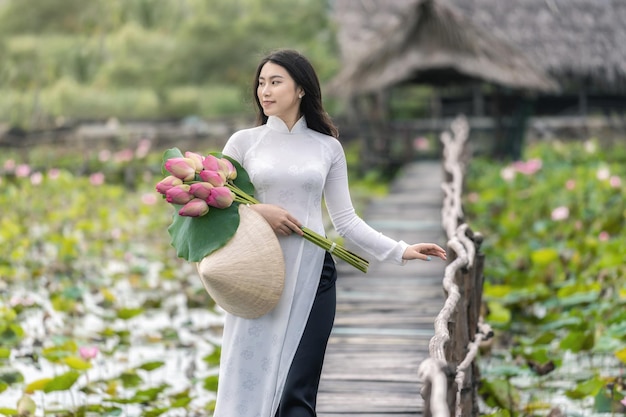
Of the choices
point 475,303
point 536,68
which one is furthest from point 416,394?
point 536,68

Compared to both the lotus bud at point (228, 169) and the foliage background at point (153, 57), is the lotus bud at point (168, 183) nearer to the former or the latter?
the lotus bud at point (228, 169)

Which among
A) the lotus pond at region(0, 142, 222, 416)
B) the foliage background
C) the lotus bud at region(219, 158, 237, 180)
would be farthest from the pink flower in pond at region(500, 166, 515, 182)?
the foliage background

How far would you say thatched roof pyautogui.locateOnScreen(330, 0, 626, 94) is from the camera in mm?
12289

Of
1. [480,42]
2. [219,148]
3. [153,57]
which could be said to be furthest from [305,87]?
[153,57]

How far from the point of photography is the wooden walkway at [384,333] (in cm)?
435

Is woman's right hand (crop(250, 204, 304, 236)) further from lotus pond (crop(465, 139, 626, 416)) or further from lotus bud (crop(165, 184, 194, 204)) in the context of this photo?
lotus pond (crop(465, 139, 626, 416))

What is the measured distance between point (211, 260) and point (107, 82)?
21962 millimetres

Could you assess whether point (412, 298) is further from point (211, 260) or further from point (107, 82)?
point (107, 82)

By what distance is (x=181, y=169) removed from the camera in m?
3.11

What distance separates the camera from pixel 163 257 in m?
9.04

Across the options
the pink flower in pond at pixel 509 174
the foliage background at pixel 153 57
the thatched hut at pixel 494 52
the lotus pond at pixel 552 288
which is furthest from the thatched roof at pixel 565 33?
the foliage background at pixel 153 57

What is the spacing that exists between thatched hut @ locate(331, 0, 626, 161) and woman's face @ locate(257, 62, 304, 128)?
9068 mm

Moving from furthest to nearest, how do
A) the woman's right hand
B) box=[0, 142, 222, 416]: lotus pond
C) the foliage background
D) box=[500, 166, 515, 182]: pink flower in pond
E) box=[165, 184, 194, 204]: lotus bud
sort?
the foliage background → box=[500, 166, 515, 182]: pink flower in pond → box=[0, 142, 222, 416]: lotus pond → the woman's right hand → box=[165, 184, 194, 204]: lotus bud

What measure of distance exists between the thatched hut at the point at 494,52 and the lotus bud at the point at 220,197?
364 inches
